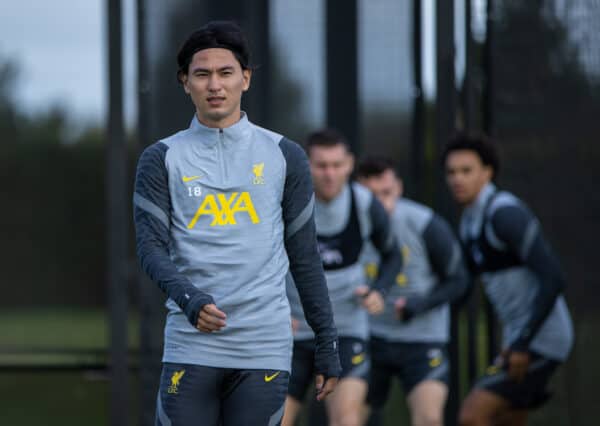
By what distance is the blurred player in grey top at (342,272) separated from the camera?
5.70 metres

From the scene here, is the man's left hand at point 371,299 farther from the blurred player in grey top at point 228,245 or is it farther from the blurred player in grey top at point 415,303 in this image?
the blurred player in grey top at point 228,245

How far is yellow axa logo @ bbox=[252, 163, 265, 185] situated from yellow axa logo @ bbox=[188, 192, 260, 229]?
5cm

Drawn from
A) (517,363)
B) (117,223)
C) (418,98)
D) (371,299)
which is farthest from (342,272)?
(418,98)

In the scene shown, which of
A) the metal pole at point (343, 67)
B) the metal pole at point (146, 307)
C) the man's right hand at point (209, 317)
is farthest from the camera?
the metal pole at point (343, 67)

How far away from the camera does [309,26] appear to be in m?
6.70

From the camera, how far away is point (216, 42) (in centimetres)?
357

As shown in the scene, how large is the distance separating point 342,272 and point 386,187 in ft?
2.68

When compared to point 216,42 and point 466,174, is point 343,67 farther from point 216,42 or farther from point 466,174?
point 216,42

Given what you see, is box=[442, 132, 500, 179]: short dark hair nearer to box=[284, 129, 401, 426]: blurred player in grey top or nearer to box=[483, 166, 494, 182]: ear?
box=[483, 166, 494, 182]: ear

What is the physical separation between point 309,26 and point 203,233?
135 inches

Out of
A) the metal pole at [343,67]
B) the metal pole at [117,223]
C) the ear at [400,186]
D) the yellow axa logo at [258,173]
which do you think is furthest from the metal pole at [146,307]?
the yellow axa logo at [258,173]

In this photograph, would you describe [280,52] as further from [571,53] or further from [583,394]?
[583,394]

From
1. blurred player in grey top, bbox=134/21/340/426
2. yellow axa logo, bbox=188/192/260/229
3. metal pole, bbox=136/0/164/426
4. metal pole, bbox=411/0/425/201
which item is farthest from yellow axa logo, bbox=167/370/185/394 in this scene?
metal pole, bbox=411/0/425/201

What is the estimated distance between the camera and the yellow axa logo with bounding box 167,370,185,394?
349 cm
